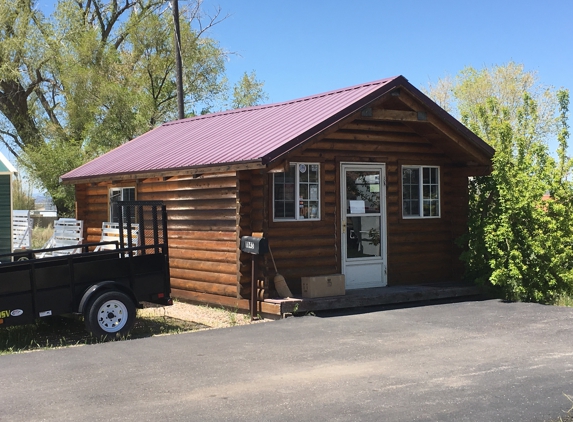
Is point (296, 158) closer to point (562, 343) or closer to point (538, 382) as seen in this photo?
point (562, 343)

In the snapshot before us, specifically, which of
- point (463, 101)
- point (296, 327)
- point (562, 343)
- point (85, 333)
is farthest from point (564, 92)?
point (463, 101)

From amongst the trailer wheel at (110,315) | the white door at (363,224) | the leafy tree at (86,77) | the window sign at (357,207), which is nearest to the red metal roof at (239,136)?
the white door at (363,224)

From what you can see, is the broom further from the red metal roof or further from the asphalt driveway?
the red metal roof

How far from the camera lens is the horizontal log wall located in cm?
1180

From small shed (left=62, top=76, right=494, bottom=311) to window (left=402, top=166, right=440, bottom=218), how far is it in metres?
0.02

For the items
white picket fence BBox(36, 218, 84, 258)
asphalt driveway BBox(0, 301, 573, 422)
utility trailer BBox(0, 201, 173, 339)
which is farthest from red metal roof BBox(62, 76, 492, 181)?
asphalt driveway BBox(0, 301, 573, 422)

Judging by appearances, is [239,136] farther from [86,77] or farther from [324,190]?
[86,77]

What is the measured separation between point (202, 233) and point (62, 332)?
3.14m

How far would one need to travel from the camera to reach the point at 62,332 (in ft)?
33.7

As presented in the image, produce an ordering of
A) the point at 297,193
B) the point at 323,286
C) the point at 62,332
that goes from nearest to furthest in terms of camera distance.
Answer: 1. the point at 62,332
2. the point at 323,286
3. the point at 297,193

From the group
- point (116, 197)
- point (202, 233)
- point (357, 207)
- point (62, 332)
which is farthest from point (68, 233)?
point (357, 207)

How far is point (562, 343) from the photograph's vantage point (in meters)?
8.86

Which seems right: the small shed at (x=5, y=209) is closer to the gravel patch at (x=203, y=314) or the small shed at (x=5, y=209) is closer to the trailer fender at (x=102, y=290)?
the gravel patch at (x=203, y=314)

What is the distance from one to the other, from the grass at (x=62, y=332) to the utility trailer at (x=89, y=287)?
377 mm
